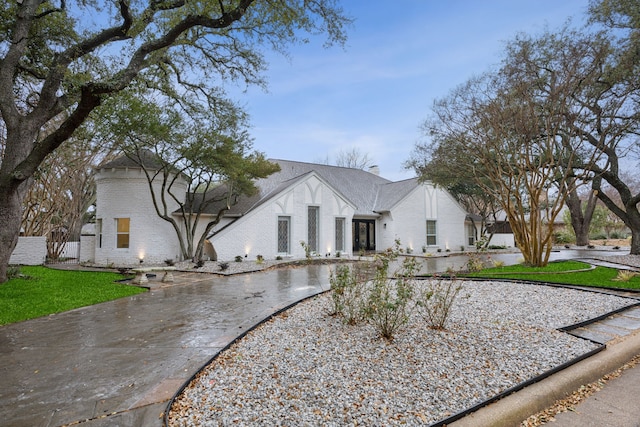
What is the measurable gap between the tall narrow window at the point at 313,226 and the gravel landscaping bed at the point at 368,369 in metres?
12.3

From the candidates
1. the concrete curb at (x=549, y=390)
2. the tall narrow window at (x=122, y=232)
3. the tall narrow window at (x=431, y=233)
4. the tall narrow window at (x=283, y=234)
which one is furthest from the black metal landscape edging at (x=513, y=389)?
the tall narrow window at (x=431, y=233)

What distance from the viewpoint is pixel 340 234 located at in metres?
19.0

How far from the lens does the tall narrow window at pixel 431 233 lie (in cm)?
2292

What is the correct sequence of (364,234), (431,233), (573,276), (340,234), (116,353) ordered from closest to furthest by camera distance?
(116,353), (573,276), (340,234), (364,234), (431,233)

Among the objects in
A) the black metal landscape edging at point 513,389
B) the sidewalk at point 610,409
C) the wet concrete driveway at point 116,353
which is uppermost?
the black metal landscape edging at point 513,389

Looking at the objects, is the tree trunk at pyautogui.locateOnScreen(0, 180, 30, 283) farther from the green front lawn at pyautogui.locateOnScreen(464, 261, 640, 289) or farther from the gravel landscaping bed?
the green front lawn at pyautogui.locateOnScreen(464, 261, 640, 289)

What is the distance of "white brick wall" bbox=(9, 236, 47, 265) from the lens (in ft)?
49.3

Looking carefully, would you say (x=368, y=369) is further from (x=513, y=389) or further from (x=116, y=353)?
(x=116, y=353)

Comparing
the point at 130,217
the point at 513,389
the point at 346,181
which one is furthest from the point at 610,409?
the point at 346,181

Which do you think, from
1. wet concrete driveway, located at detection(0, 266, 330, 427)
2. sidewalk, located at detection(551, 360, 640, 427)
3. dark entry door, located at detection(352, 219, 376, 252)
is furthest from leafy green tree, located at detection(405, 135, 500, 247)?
wet concrete driveway, located at detection(0, 266, 330, 427)

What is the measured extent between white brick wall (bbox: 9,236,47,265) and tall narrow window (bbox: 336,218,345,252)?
48.4 feet

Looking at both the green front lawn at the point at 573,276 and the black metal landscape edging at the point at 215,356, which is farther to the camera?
the green front lawn at the point at 573,276

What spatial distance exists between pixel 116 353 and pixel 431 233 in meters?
21.5

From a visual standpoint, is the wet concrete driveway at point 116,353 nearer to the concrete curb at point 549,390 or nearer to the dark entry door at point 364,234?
the concrete curb at point 549,390
